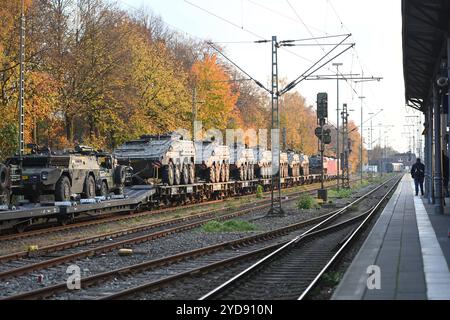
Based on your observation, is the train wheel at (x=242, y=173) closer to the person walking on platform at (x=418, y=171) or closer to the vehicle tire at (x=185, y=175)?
the vehicle tire at (x=185, y=175)

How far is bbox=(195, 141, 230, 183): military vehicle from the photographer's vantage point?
35.0 m

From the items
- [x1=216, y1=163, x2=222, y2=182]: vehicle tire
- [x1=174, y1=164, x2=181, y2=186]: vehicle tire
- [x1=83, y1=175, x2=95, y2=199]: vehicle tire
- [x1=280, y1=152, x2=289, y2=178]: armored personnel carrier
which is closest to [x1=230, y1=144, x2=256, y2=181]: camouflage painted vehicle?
[x1=216, y1=163, x2=222, y2=182]: vehicle tire

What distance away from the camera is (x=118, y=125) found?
4112 centimetres

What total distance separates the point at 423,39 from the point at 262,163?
27918 millimetres

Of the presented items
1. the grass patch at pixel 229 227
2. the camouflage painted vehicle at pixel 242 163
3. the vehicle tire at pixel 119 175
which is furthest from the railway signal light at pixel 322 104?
the grass patch at pixel 229 227

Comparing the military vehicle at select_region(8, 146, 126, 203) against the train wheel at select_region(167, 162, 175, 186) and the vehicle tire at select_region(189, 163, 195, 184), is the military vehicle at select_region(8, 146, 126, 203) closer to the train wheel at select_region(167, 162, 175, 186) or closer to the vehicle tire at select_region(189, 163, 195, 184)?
the train wheel at select_region(167, 162, 175, 186)

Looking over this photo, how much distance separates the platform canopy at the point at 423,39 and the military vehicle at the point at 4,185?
10.7 metres

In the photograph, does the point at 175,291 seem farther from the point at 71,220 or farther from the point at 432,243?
the point at 71,220

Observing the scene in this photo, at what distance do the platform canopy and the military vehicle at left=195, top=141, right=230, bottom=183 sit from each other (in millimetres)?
10867

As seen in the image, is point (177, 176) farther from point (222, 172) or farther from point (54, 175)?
point (54, 175)

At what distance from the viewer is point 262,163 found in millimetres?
47094

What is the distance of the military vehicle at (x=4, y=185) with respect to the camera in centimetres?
1722

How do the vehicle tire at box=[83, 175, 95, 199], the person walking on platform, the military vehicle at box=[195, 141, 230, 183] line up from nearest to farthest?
the vehicle tire at box=[83, 175, 95, 199] → the military vehicle at box=[195, 141, 230, 183] → the person walking on platform
